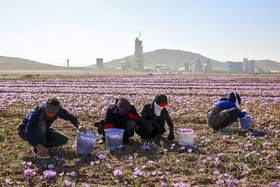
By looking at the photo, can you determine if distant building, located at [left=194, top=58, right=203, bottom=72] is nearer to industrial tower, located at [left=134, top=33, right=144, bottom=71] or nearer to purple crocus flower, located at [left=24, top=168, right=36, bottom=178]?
industrial tower, located at [left=134, top=33, right=144, bottom=71]

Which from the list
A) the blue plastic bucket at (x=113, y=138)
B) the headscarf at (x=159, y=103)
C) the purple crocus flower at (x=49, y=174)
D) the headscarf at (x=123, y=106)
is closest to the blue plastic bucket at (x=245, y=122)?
the headscarf at (x=159, y=103)

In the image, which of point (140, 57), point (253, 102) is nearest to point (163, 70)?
point (140, 57)

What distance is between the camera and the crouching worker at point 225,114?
6551mm

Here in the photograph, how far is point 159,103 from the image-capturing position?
5797mm

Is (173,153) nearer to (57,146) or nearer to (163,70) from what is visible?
(57,146)

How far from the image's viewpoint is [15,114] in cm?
971

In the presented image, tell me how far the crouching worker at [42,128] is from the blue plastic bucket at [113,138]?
21.4 inches

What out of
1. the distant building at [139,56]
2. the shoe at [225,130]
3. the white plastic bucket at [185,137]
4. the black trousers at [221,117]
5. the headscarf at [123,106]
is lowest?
the shoe at [225,130]

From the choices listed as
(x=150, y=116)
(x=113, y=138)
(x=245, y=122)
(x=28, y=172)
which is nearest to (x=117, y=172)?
(x=113, y=138)

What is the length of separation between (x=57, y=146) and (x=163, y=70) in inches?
6175

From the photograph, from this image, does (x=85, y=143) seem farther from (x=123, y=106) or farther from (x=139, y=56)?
(x=139, y=56)

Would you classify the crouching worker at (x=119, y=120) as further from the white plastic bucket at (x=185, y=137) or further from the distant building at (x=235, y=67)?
the distant building at (x=235, y=67)

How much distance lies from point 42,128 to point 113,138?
4.78 feet

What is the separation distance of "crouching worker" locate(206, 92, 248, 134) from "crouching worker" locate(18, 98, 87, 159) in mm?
3574
